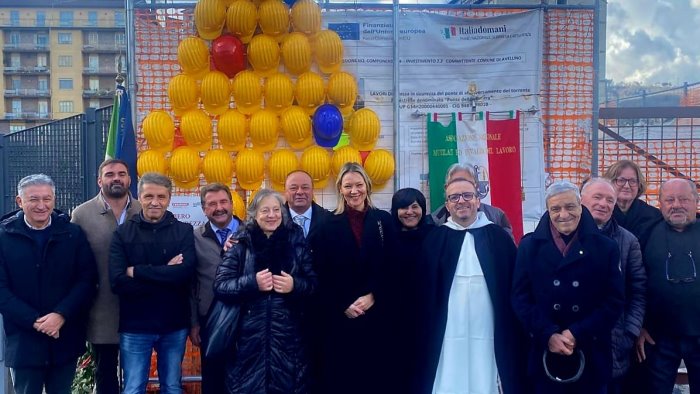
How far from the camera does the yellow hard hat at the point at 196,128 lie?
5441 millimetres

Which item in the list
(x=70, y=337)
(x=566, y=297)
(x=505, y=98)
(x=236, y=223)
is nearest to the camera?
(x=566, y=297)

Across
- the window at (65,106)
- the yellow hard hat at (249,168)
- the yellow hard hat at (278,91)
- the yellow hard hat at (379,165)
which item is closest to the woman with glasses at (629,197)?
the yellow hard hat at (379,165)

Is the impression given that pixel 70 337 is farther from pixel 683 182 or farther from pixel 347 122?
pixel 683 182

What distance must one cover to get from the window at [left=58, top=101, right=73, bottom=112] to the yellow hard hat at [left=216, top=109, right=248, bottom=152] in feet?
225

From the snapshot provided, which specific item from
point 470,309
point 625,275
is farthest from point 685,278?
point 470,309

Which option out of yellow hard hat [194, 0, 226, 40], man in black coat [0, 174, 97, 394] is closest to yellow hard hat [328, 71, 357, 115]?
yellow hard hat [194, 0, 226, 40]

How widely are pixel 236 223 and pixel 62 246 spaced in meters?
1.11

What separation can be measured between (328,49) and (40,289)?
2.99m

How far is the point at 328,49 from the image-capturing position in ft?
18.0

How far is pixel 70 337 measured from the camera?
3883mm

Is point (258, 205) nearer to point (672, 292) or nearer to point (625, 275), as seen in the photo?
point (625, 275)

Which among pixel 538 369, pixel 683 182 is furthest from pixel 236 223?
pixel 683 182

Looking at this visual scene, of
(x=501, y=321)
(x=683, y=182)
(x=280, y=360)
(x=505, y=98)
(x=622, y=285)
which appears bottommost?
(x=280, y=360)

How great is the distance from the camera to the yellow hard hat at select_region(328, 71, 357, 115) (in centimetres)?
555
